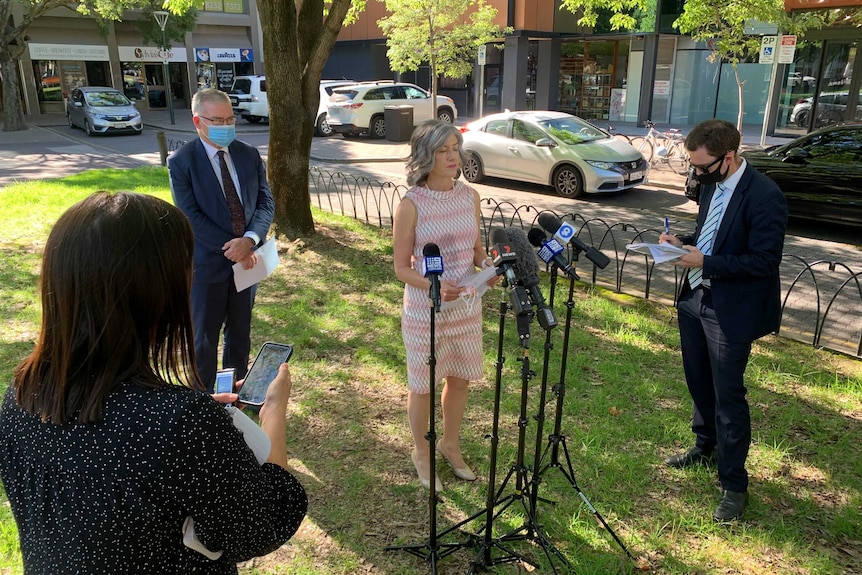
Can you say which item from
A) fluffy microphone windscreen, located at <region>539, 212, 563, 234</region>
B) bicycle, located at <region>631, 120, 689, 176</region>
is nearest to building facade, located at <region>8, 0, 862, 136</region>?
bicycle, located at <region>631, 120, 689, 176</region>

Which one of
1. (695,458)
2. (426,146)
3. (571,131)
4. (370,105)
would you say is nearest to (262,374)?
(426,146)

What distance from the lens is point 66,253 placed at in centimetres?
133

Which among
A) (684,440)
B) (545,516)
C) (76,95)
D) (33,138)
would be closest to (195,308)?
(545,516)

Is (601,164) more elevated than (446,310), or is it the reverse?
(446,310)

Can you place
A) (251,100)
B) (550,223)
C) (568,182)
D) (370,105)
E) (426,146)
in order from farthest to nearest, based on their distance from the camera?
(251,100), (370,105), (568,182), (426,146), (550,223)

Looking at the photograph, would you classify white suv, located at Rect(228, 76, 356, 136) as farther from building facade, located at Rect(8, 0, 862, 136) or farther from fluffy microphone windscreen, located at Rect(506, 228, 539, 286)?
fluffy microphone windscreen, located at Rect(506, 228, 539, 286)

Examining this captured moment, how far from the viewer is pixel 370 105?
21078 millimetres

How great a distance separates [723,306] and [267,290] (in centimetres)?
496

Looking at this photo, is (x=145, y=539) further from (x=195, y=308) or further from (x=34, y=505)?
(x=195, y=308)

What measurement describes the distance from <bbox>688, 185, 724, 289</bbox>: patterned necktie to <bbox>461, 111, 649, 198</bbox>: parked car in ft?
28.3

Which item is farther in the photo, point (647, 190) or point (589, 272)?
point (647, 190)

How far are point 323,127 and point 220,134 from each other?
1899cm

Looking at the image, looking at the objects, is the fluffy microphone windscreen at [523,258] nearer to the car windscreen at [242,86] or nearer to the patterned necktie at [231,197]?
the patterned necktie at [231,197]

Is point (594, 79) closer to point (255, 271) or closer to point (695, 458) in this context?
point (695, 458)
